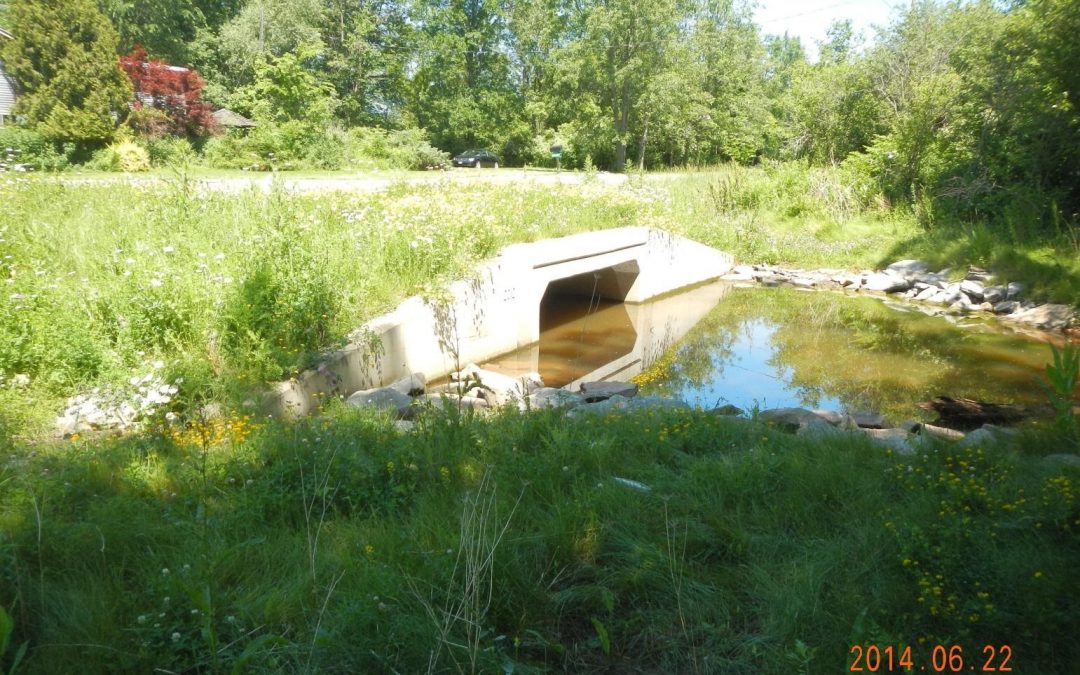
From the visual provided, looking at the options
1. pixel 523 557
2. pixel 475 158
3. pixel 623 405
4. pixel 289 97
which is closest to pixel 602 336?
pixel 623 405

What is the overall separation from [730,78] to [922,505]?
37.7 m

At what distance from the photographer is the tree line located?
49.1 ft

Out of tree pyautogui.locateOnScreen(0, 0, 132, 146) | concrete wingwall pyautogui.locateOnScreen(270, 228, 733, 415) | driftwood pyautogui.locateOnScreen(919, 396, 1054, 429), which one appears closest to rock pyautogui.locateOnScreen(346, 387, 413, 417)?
concrete wingwall pyautogui.locateOnScreen(270, 228, 733, 415)

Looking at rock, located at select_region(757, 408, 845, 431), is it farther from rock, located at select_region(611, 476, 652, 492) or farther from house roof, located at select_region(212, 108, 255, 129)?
house roof, located at select_region(212, 108, 255, 129)

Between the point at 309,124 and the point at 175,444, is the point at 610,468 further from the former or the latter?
the point at 309,124

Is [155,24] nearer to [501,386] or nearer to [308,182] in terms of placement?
[308,182]

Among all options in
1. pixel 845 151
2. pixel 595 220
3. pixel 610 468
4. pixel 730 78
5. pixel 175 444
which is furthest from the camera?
pixel 730 78

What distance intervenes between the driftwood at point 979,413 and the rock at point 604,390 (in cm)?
327

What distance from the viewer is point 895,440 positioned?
5.39m

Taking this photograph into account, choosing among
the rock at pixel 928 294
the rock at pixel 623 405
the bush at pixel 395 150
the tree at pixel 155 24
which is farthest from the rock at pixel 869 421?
the tree at pixel 155 24

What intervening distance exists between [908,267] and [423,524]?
15001 millimetres

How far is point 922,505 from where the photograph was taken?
11.6ft

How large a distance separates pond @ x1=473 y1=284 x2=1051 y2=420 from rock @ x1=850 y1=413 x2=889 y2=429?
935 millimetres

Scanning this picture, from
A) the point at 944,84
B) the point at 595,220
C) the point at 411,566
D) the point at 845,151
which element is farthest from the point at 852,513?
the point at 845,151
